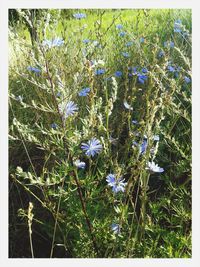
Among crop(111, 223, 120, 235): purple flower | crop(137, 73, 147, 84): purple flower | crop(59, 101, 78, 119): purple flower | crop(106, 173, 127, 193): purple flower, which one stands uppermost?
crop(59, 101, 78, 119): purple flower

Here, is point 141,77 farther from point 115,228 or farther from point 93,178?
point 115,228

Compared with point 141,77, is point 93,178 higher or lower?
lower

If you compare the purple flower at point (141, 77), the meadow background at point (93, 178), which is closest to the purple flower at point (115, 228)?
the meadow background at point (93, 178)

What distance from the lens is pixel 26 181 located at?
2541mm

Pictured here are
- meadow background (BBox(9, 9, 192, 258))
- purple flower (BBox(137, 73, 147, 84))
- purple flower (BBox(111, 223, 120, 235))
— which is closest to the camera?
meadow background (BBox(9, 9, 192, 258))

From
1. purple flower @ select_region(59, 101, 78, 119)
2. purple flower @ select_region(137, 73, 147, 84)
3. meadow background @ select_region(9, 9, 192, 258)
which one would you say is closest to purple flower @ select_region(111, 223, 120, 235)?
meadow background @ select_region(9, 9, 192, 258)

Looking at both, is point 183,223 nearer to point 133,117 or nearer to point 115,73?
point 133,117

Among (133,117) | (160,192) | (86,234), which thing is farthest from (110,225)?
(133,117)

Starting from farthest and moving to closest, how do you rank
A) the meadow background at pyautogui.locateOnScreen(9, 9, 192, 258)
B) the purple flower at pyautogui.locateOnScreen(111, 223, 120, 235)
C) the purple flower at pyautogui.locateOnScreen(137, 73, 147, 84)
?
the purple flower at pyautogui.locateOnScreen(137, 73, 147, 84), the purple flower at pyautogui.locateOnScreen(111, 223, 120, 235), the meadow background at pyautogui.locateOnScreen(9, 9, 192, 258)

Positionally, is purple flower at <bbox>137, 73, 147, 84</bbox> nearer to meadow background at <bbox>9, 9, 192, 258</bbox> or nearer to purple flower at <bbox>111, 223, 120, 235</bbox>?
meadow background at <bbox>9, 9, 192, 258</bbox>

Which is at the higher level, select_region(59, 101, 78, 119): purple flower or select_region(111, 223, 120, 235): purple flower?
select_region(59, 101, 78, 119): purple flower

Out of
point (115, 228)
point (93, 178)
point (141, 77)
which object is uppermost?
point (141, 77)

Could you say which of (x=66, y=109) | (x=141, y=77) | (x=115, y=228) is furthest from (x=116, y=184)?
(x=141, y=77)

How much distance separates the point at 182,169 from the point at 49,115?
85 centimetres
